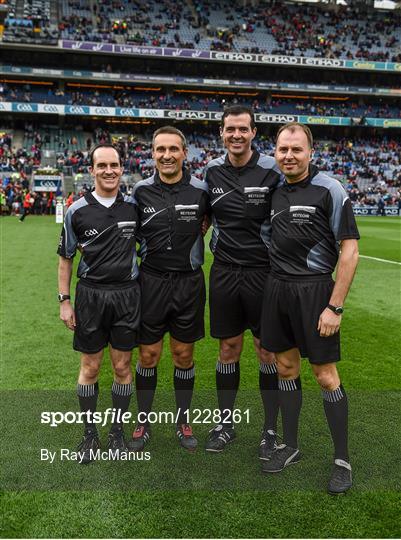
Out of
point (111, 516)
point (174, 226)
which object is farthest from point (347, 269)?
point (111, 516)

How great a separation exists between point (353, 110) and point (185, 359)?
51160mm

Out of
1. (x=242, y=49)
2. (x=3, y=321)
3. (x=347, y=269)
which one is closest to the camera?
(x=347, y=269)

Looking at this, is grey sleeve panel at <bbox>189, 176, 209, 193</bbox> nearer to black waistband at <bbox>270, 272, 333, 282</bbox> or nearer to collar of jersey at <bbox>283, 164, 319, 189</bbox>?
collar of jersey at <bbox>283, 164, 319, 189</bbox>

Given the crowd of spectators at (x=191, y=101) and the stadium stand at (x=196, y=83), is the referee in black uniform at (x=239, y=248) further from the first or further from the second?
the crowd of spectators at (x=191, y=101)

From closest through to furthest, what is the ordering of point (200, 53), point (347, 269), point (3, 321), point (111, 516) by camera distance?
1. point (111, 516)
2. point (347, 269)
3. point (3, 321)
4. point (200, 53)

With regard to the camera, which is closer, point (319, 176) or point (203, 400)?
point (319, 176)

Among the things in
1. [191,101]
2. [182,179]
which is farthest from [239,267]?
[191,101]

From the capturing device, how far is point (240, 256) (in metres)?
4.05

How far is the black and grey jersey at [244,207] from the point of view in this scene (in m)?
3.97

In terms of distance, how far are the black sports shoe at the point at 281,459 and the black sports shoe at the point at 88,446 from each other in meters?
1.29

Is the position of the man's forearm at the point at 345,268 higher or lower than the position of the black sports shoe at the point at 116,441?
higher

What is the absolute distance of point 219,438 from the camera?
13.4 feet

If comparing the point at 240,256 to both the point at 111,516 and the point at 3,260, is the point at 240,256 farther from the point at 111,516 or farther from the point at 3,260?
the point at 3,260

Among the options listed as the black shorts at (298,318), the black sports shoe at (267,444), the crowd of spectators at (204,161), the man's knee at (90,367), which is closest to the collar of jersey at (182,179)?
the black shorts at (298,318)
